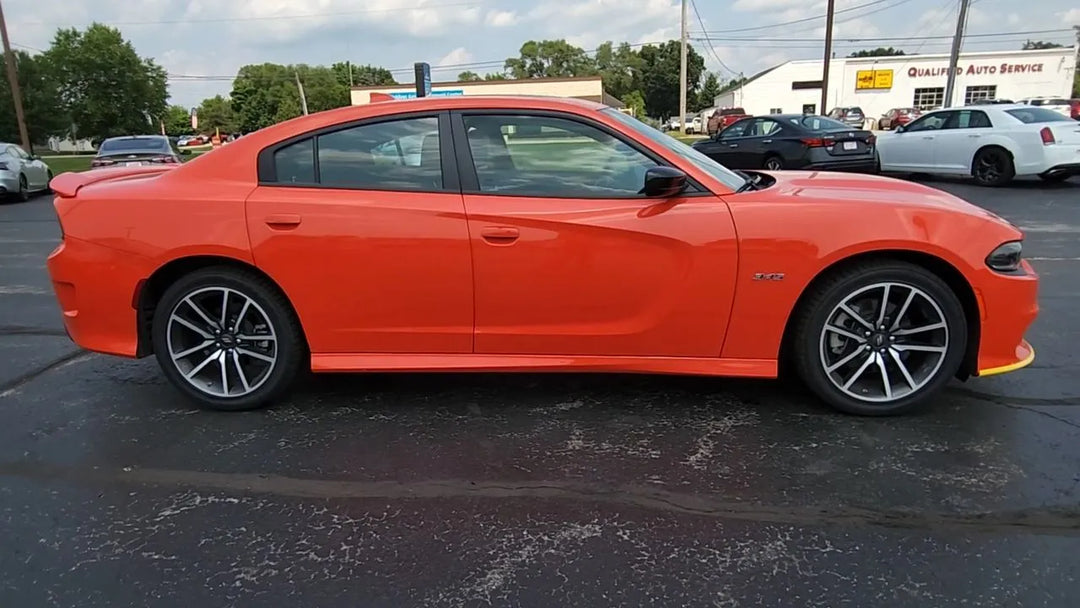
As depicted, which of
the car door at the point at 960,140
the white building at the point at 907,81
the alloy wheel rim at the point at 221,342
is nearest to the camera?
the alloy wheel rim at the point at 221,342

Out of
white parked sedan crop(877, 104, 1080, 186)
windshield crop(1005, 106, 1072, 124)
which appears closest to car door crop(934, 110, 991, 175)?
white parked sedan crop(877, 104, 1080, 186)

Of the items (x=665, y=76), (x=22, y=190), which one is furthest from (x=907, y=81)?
(x=22, y=190)

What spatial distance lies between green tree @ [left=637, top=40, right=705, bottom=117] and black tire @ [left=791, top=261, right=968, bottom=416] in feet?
285

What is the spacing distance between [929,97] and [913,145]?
191ft

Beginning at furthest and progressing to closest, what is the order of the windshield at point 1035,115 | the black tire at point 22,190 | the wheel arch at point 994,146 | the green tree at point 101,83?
the green tree at point 101,83
the black tire at point 22,190
the wheel arch at point 994,146
the windshield at point 1035,115

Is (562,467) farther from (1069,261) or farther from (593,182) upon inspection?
(1069,261)

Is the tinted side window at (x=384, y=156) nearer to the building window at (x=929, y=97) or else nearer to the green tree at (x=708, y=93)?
the building window at (x=929, y=97)

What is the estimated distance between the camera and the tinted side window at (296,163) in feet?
11.7

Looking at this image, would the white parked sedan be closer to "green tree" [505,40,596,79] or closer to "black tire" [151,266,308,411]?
"black tire" [151,266,308,411]

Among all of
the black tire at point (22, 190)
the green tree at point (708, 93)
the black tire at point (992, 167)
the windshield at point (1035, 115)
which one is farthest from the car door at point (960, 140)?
the green tree at point (708, 93)

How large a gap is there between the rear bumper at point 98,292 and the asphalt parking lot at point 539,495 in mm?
396

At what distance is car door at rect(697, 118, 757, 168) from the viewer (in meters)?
15.2

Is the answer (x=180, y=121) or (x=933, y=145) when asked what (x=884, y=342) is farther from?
(x=180, y=121)

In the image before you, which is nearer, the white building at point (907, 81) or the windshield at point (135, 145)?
the windshield at point (135, 145)
